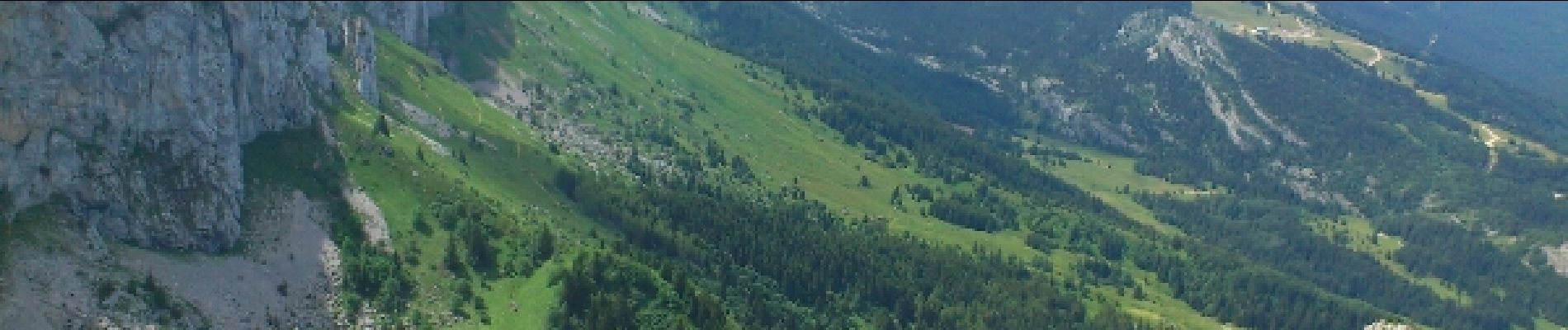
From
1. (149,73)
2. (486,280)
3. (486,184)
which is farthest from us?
(486,184)

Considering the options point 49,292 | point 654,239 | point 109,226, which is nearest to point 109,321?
point 49,292

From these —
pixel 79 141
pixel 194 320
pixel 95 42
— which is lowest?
pixel 194 320

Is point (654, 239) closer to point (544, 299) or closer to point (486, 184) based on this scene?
point (486, 184)

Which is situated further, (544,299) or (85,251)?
(544,299)

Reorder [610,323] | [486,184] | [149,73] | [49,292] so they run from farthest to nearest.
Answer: [486,184] < [610,323] < [149,73] < [49,292]

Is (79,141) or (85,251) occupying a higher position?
(79,141)

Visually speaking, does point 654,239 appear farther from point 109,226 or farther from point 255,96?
point 109,226

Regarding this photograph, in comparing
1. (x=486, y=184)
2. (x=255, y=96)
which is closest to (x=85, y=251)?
(x=255, y=96)
